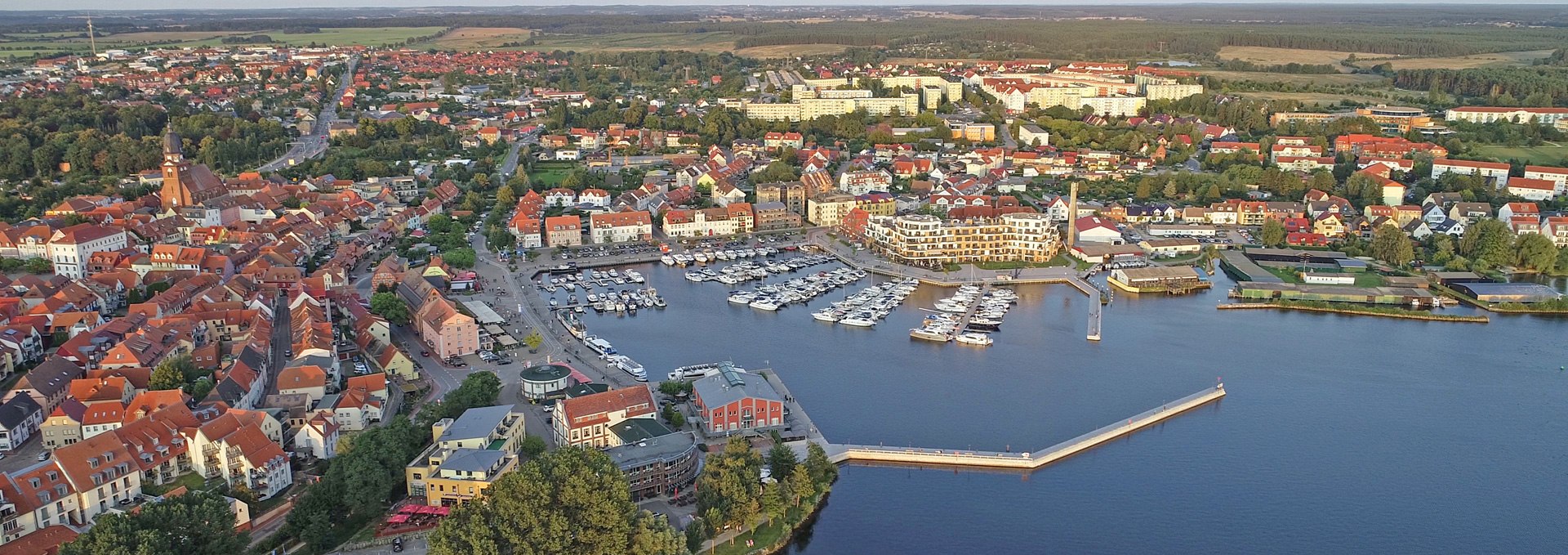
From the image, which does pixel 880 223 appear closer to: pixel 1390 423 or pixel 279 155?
pixel 1390 423

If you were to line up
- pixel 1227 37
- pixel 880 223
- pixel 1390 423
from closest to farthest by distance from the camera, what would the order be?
pixel 1390 423 < pixel 880 223 < pixel 1227 37

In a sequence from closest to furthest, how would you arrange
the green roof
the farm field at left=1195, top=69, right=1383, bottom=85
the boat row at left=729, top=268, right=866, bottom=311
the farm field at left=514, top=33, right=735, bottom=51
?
1. the green roof
2. the boat row at left=729, top=268, right=866, bottom=311
3. the farm field at left=1195, top=69, right=1383, bottom=85
4. the farm field at left=514, top=33, right=735, bottom=51

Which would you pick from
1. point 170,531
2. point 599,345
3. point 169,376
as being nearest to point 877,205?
point 599,345

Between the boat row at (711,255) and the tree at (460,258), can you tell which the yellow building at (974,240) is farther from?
the tree at (460,258)

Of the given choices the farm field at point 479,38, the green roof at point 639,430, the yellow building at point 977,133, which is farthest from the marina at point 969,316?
the farm field at point 479,38

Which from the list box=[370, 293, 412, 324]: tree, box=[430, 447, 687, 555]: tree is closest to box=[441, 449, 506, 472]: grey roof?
box=[430, 447, 687, 555]: tree

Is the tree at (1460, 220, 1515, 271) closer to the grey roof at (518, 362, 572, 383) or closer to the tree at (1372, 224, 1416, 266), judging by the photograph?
the tree at (1372, 224, 1416, 266)

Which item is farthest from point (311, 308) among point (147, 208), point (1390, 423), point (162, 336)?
point (1390, 423)
